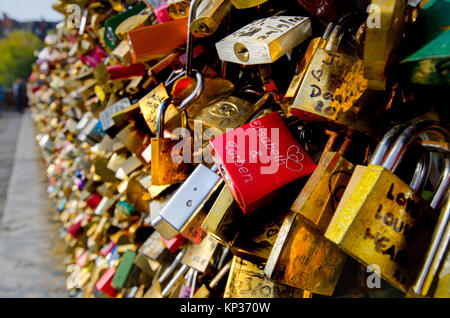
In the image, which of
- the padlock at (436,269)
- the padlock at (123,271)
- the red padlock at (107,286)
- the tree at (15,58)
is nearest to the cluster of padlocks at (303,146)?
the padlock at (436,269)

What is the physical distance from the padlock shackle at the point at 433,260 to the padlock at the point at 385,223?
1.1 inches

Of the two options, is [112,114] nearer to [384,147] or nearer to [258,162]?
[258,162]

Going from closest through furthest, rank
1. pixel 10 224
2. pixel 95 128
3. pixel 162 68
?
pixel 162 68 < pixel 95 128 < pixel 10 224

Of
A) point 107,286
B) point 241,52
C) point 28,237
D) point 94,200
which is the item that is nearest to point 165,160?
point 241,52

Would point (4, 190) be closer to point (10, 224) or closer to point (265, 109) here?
point (10, 224)

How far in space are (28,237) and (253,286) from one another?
2525mm

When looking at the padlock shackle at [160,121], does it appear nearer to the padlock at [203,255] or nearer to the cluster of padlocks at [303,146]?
the cluster of padlocks at [303,146]

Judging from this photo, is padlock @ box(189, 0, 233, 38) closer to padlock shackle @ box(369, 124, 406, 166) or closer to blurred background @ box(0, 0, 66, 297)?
padlock shackle @ box(369, 124, 406, 166)

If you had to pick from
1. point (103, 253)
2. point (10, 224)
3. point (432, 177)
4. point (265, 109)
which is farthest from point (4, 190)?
point (432, 177)

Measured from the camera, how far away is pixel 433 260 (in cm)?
38

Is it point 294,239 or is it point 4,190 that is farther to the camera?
point 4,190

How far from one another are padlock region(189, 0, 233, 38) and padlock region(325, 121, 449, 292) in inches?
18.2
